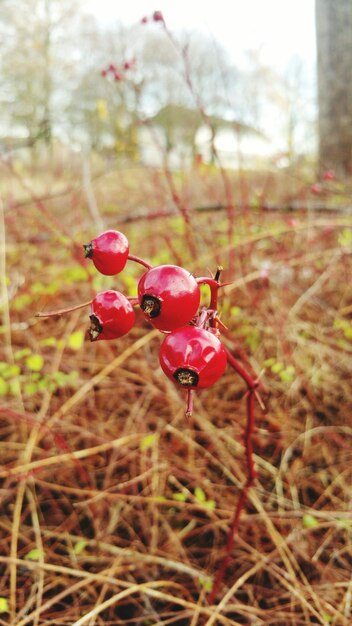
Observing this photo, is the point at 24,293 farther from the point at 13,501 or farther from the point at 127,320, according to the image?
the point at 127,320

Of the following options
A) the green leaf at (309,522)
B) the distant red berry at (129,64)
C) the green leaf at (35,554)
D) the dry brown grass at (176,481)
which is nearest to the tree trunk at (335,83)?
the distant red berry at (129,64)

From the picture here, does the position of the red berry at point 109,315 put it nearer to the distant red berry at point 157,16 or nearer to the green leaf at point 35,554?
the green leaf at point 35,554

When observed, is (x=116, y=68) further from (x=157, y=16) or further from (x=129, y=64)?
(x=157, y=16)

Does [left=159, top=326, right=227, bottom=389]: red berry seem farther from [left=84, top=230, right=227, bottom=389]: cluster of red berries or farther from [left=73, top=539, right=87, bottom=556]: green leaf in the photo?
[left=73, top=539, right=87, bottom=556]: green leaf

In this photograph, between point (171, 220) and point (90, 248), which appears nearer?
point (90, 248)

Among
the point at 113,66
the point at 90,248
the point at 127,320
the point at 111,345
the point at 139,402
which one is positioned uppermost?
the point at 113,66

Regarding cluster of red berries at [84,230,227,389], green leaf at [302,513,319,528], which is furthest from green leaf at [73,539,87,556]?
cluster of red berries at [84,230,227,389]

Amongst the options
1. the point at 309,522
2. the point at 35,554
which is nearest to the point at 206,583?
the point at 309,522

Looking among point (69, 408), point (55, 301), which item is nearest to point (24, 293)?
point (55, 301)
